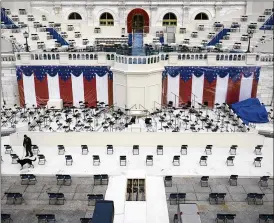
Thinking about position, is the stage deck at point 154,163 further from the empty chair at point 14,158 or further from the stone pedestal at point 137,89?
the stone pedestal at point 137,89

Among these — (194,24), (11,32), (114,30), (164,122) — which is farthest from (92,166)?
(194,24)

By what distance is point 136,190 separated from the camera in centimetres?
1345

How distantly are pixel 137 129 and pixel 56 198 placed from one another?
856 centimetres

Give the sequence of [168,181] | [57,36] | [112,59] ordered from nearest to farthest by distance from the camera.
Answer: [168,181]
[112,59]
[57,36]

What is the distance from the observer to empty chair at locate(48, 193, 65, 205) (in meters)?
17.5

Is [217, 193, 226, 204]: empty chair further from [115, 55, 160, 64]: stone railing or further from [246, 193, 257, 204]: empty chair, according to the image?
[115, 55, 160, 64]: stone railing

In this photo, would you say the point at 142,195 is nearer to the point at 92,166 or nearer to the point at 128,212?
the point at 128,212

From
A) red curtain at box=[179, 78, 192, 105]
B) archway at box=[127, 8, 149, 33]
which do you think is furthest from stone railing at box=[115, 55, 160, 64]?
archway at box=[127, 8, 149, 33]

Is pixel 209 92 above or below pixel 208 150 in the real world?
above

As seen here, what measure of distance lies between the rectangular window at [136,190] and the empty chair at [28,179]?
26.3 feet

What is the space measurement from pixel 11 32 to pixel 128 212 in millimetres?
31202

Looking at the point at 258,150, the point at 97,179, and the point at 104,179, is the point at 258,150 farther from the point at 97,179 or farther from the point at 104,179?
the point at 97,179

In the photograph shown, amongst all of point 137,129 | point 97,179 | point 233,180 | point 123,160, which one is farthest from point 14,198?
point 233,180

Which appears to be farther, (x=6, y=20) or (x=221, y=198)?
(x=6, y=20)
